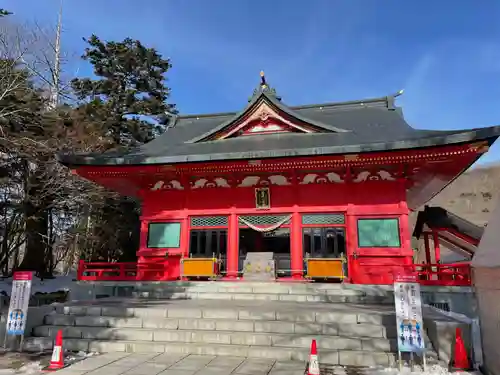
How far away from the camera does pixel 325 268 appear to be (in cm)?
1175

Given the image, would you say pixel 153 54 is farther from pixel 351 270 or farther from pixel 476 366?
pixel 476 366

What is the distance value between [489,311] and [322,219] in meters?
7.64

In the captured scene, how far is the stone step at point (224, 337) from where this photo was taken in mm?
6516

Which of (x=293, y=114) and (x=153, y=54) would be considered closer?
(x=293, y=114)

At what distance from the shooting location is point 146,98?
27.0 metres

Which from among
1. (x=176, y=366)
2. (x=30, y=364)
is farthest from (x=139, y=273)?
(x=176, y=366)

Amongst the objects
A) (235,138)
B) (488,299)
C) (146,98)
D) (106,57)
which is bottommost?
(488,299)

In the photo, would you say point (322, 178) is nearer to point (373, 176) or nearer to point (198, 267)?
point (373, 176)

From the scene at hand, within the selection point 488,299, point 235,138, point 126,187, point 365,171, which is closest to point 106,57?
point 126,187

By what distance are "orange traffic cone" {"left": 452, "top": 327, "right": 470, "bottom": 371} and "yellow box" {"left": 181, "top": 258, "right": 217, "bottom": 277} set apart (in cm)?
819

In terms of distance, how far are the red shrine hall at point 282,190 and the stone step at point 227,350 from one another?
17.8ft

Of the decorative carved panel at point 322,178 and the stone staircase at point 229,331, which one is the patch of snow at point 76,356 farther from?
the decorative carved panel at point 322,178

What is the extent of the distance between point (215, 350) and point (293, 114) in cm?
960

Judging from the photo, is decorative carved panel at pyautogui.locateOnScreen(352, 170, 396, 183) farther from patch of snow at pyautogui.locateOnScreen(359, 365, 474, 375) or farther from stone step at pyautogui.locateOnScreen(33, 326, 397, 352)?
patch of snow at pyautogui.locateOnScreen(359, 365, 474, 375)
